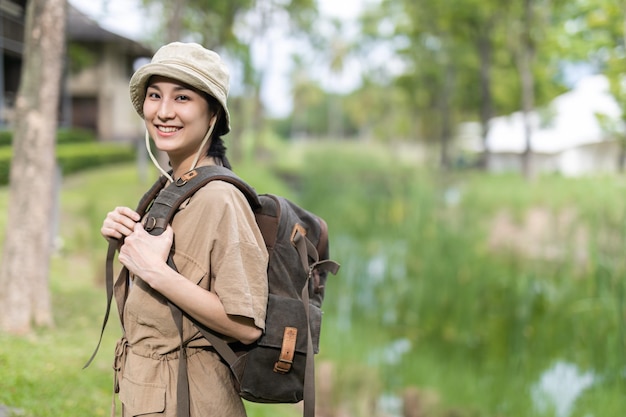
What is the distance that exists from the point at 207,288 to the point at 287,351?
240 mm

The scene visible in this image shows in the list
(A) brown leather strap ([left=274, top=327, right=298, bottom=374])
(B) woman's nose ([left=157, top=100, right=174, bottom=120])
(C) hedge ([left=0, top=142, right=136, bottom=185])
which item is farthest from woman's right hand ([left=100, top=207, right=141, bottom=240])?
(C) hedge ([left=0, top=142, right=136, bottom=185])

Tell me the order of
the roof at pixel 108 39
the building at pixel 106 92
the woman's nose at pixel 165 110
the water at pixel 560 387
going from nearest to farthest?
the woman's nose at pixel 165 110 < the water at pixel 560 387 < the roof at pixel 108 39 < the building at pixel 106 92

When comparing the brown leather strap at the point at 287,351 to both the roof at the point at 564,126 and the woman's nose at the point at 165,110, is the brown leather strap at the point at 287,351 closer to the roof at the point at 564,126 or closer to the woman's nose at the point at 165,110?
the woman's nose at the point at 165,110

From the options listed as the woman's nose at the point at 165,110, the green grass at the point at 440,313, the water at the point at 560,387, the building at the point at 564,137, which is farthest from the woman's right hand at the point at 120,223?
the building at the point at 564,137

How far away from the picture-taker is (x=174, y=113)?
5.49 feet

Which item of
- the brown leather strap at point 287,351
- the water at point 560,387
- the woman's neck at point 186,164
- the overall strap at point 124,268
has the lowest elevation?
the water at point 560,387

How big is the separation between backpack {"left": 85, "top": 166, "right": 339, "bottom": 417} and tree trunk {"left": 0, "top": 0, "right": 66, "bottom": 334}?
2.87 meters

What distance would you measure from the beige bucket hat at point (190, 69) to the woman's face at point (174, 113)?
0.03 metres

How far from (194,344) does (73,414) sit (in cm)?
130

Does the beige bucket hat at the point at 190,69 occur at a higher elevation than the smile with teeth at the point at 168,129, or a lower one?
higher

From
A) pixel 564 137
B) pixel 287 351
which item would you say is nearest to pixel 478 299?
pixel 287 351

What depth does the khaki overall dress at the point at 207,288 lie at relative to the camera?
1569 mm

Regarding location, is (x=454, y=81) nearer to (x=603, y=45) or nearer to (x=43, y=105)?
(x=603, y=45)

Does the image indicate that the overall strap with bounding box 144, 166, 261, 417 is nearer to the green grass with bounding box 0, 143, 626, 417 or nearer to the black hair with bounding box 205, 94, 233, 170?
A: the black hair with bounding box 205, 94, 233, 170
